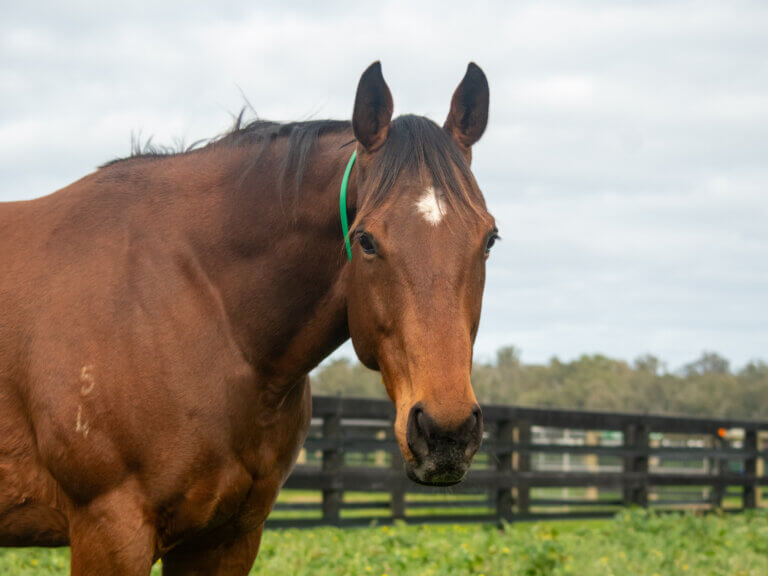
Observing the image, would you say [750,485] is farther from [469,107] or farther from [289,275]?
[289,275]

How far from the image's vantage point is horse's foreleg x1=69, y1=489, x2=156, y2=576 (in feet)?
8.16

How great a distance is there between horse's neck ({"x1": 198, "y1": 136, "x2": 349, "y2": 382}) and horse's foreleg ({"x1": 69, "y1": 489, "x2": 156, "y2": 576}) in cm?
63

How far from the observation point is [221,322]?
111 inches

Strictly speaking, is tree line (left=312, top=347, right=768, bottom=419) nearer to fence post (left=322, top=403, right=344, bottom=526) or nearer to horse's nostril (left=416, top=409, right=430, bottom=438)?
fence post (left=322, top=403, right=344, bottom=526)

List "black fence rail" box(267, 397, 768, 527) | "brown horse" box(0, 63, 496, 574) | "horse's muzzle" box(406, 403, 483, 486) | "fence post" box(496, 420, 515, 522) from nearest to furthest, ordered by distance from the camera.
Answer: "horse's muzzle" box(406, 403, 483, 486) → "brown horse" box(0, 63, 496, 574) → "black fence rail" box(267, 397, 768, 527) → "fence post" box(496, 420, 515, 522)

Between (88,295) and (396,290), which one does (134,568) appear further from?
(396,290)

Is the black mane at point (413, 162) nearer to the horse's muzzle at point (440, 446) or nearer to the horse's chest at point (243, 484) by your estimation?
the horse's muzzle at point (440, 446)

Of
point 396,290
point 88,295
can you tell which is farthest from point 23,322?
point 396,290

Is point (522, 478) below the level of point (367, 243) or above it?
below

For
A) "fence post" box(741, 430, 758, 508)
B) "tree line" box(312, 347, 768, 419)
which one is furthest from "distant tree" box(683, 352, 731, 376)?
"fence post" box(741, 430, 758, 508)

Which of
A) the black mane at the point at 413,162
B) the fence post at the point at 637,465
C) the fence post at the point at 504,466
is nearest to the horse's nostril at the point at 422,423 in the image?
the black mane at the point at 413,162

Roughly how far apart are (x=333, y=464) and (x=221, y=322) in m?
6.31

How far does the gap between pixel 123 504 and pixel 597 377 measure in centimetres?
7121

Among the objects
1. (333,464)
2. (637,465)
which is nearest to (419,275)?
(333,464)
